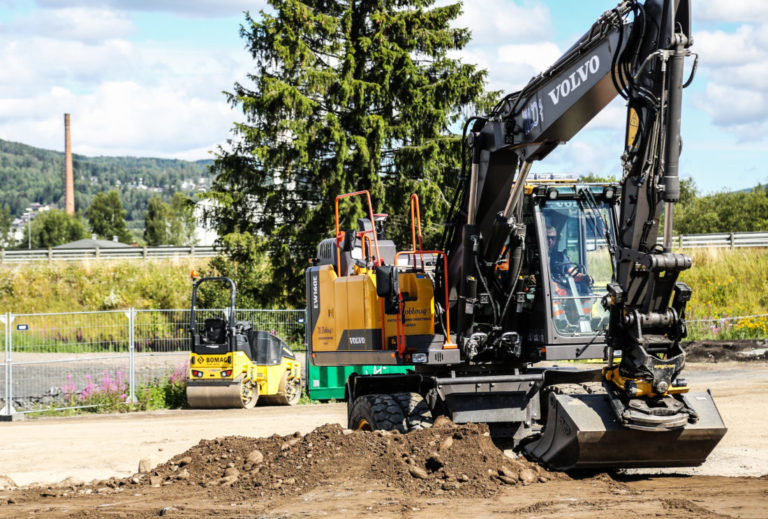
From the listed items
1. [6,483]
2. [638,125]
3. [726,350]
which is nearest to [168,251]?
[726,350]

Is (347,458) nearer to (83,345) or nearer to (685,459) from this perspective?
(685,459)

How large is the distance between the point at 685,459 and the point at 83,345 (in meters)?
15.0

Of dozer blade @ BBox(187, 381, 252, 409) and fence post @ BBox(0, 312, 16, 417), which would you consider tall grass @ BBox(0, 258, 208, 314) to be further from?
dozer blade @ BBox(187, 381, 252, 409)

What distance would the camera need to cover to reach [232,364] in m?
17.9

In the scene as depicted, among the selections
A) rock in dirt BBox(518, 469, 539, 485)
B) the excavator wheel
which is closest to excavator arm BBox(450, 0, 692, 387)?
rock in dirt BBox(518, 469, 539, 485)

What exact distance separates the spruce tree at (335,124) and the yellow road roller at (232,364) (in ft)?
24.6

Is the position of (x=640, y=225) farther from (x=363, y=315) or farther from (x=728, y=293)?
(x=728, y=293)

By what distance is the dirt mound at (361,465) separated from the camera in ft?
27.7

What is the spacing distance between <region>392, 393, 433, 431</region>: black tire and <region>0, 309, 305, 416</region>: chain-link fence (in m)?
10.7

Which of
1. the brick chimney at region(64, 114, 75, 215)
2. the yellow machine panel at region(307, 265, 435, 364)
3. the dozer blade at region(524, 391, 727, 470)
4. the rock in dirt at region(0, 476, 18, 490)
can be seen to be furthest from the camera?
the brick chimney at region(64, 114, 75, 215)

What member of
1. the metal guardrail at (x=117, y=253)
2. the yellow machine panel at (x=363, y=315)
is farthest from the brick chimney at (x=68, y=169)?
the yellow machine panel at (x=363, y=315)

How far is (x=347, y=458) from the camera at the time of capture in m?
9.12

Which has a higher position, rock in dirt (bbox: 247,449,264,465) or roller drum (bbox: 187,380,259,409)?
rock in dirt (bbox: 247,449,264,465)

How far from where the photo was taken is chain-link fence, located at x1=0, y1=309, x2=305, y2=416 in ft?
64.1
